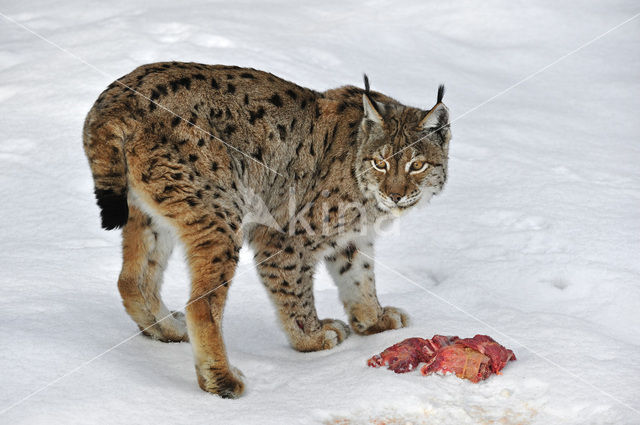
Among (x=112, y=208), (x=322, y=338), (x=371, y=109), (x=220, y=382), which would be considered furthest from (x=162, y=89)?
(x=322, y=338)

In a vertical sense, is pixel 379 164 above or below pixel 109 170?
below

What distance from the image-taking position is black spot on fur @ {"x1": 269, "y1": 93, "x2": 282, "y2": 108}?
443cm

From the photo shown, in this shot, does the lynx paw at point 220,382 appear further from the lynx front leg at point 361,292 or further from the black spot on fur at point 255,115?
the black spot on fur at point 255,115

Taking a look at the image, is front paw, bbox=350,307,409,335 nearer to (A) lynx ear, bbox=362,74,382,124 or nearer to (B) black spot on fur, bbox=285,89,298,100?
(A) lynx ear, bbox=362,74,382,124

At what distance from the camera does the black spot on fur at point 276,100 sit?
4434mm

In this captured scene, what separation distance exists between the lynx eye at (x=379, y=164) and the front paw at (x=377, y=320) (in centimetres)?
89

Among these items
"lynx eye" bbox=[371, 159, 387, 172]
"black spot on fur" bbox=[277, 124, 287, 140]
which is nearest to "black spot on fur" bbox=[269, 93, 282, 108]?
"black spot on fur" bbox=[277, 124, 287, 140]

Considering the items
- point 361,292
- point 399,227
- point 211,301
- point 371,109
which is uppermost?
point 371,109

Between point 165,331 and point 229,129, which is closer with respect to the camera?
point 229,129

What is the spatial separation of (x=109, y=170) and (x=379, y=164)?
1612 millimetres

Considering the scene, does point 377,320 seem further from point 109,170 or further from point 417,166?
point 109,170

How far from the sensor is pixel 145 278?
14.2ft

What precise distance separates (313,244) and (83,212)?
2304mm

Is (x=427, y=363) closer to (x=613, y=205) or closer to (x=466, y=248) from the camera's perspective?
(x=466, y=248)
